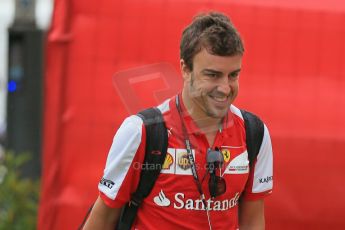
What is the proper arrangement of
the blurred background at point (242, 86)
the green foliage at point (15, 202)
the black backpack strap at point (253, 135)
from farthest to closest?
the green foliage at point (15, 202) → the blurred background at point (242, 86) → the black backpack strap at point (253, 135)

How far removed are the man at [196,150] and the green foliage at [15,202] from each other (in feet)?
9.05

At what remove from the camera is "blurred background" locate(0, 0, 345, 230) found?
14.3 feet

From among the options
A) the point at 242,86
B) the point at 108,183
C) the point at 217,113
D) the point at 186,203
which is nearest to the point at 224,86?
the point at 217,113

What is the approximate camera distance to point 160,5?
4.38 meters

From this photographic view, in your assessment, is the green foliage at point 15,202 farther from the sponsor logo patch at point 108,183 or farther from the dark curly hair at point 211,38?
the dark curly hair at point 211,38

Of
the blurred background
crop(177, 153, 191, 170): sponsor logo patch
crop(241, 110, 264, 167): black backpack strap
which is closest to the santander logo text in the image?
crop(177, 153, 191, 170): sponsor logo patch

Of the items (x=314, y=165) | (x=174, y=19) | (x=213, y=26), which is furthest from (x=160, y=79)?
(x=213, y=26)

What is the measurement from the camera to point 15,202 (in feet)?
19.2

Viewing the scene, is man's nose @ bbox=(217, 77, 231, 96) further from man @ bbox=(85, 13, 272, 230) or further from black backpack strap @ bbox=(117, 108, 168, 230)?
black backpack strap @ bbox=(117, 108, 168, 230)

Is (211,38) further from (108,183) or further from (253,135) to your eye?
(108,183)

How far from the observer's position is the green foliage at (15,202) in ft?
18.8

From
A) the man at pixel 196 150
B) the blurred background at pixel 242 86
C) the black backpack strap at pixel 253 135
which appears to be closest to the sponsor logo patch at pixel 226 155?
the man at pixel 196 150

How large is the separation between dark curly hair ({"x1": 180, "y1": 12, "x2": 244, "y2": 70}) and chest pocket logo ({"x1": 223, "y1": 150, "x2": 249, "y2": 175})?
1.29 feet

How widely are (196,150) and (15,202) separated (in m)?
3.15
